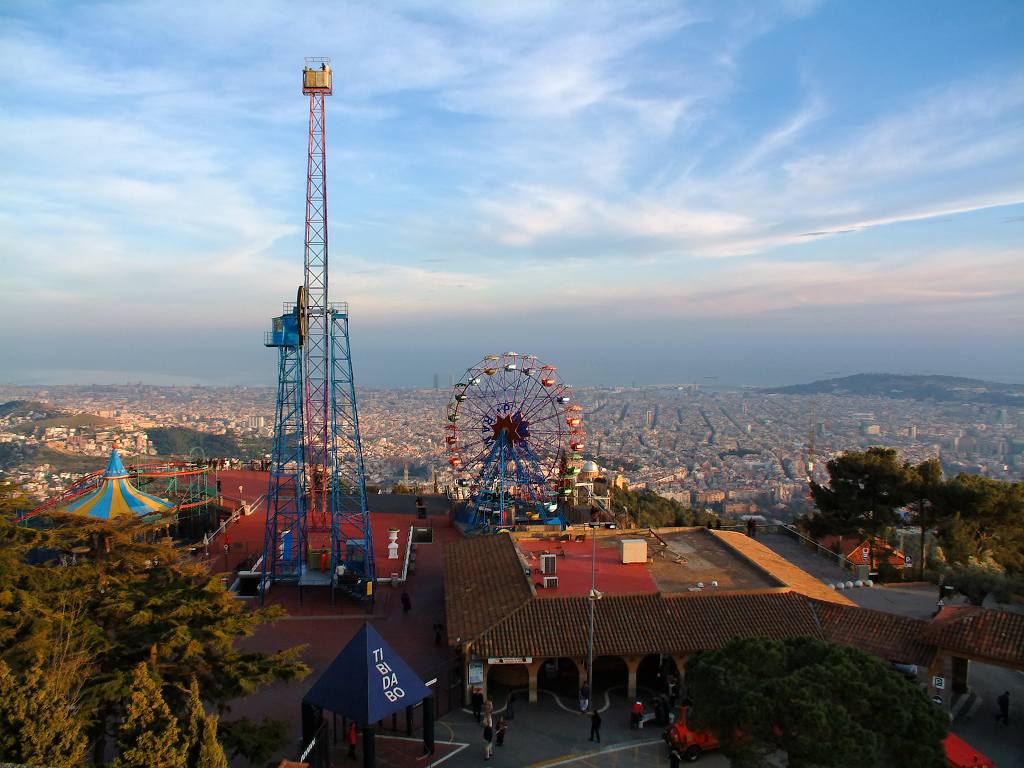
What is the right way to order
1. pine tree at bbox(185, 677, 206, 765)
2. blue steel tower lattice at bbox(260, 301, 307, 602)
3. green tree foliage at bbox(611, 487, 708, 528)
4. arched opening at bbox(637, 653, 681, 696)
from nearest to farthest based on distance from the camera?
pine tree at bbox(185, 677, 206, 765)
arched opening at bbox(637, 653, 681, 696)
blue steel tower lattice at bbox(260, 301, 307, 602)
green tree foliage at bbox(611, 487, 708, 528)

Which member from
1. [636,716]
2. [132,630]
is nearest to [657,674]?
[636,716]

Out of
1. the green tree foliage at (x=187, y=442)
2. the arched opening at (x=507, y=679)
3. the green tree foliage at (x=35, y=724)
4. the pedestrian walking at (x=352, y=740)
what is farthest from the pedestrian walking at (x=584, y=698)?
the green tree foliage at (x=187, y=442)

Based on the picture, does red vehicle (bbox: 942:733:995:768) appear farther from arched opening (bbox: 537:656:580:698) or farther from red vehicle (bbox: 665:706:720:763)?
arched opening (bbox: 537:656:580:698)

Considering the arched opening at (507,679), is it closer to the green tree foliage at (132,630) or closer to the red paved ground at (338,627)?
the red paved ground at (338,627)

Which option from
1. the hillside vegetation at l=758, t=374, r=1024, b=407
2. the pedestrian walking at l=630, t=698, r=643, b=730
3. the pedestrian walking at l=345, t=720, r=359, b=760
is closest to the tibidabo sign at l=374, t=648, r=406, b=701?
the pedestrian walking at l=345, t=720, r=359, b=760

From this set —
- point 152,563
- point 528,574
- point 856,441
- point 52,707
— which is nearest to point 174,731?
point 52,707

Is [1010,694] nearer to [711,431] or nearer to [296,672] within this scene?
[296,672]
